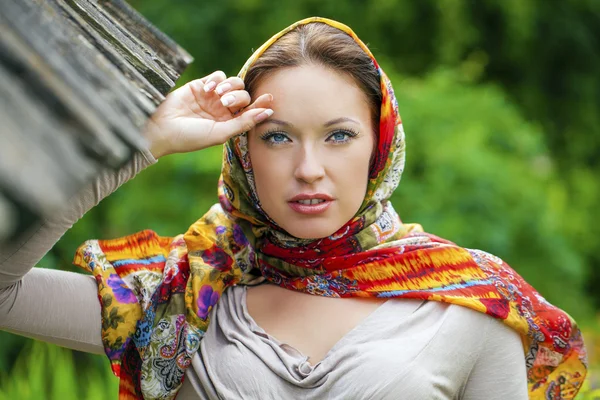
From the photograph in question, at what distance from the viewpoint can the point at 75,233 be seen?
495cm

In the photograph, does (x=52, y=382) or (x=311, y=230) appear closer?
(x=311, y=230)

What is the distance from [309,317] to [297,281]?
0.35ft

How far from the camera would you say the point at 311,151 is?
2.23 metres

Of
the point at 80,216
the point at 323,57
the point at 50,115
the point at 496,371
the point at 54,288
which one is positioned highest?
the point at 323,57

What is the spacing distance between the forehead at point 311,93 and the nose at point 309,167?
0.08 m

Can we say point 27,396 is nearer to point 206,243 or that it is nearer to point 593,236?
point 206,243

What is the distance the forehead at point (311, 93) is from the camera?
224cm

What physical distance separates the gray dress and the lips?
0.30m

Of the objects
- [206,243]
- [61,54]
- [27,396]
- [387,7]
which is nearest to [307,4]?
[387,7]

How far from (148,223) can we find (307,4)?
8.77 feet

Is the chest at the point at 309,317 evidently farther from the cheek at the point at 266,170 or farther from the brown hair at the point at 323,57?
the brown hair at the point at 323,57

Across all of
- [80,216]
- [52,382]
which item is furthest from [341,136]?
[52,382]

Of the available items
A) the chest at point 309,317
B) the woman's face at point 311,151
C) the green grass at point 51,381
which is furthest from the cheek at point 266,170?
the green grass at point 51,381

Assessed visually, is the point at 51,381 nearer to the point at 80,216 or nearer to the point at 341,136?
the point at 80,216
